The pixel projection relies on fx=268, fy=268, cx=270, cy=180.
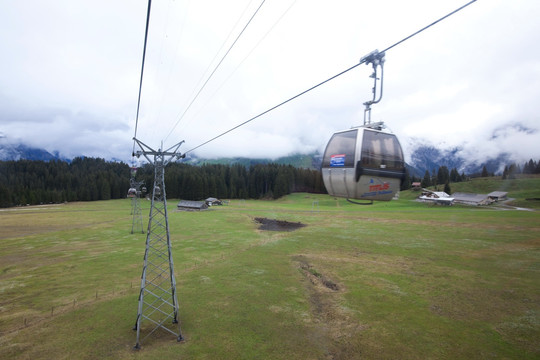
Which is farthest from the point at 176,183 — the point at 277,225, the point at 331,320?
the point at 331,320

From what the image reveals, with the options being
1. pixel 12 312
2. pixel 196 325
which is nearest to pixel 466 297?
pixel 196 325

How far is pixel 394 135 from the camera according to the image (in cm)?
1380

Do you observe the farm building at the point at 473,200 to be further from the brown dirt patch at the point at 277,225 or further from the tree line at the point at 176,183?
the brown dirt patch at the point at 277,225

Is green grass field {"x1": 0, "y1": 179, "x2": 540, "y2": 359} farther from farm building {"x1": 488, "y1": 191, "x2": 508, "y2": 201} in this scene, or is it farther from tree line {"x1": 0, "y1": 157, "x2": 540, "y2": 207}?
tree line {"x1": 0, "y1": 157, "x2": 540, "y2": 207}

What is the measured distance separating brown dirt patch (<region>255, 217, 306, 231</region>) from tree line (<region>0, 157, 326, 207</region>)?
61446 mm

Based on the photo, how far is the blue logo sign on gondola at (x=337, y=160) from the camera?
13359 mm

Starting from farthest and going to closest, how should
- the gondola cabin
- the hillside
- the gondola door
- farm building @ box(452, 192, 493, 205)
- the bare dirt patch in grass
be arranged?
farm building @ box(452, 192, 493, 205) → the hillside → the bare dirt patch in grass → the gondola door → the gondola cabin

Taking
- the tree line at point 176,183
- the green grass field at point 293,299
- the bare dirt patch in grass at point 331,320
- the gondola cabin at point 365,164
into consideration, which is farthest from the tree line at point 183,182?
the gondola cabin at point 365,164

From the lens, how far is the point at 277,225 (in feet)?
206

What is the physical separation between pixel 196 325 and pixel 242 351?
4.57m

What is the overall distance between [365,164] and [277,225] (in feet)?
169

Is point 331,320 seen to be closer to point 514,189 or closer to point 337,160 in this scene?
point 337,160

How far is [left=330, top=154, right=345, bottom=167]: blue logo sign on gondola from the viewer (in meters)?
13.4

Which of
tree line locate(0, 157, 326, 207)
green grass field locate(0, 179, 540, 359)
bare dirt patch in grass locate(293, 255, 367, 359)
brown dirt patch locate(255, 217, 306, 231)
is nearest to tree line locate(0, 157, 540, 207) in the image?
tree line locate(0, 157, 326, 207)
